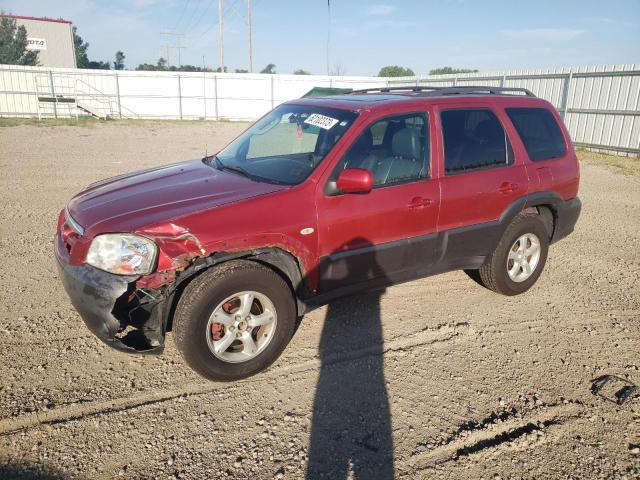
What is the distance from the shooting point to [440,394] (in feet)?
10.6

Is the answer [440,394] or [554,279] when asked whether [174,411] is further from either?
[554,279]

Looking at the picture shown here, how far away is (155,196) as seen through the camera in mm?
3414

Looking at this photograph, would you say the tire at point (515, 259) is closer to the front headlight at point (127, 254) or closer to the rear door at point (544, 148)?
the rear door at point (544, 148)

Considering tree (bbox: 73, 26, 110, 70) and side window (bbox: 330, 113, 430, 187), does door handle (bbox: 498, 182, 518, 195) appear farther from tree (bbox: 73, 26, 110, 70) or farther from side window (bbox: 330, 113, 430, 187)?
tree (bbox: 73, 26, 110, 70)

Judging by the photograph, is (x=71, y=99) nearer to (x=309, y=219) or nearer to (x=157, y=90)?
(x=157, y=90)

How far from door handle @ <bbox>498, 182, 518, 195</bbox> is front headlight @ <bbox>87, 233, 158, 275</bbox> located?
3027mm

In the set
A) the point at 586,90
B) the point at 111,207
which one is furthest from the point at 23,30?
the point at 111,207

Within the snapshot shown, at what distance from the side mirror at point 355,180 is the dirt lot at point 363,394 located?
4.18 ft

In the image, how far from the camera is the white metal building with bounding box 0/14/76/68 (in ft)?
166

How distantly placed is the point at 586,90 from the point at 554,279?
12835 millimetres

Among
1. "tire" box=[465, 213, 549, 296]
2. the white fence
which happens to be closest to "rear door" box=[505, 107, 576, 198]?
"tire" box=[465, 213, 549, 296]

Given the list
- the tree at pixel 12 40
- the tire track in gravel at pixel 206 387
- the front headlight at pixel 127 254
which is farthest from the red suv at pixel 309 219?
the tree at pixel 12 40

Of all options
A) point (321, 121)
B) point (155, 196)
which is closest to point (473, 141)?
point (321, 121)

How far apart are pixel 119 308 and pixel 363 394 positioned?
1649mm
